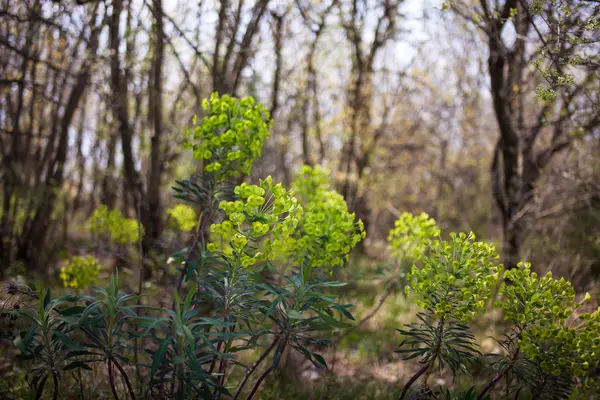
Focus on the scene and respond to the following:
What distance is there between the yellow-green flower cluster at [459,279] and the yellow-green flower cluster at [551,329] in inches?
5.6

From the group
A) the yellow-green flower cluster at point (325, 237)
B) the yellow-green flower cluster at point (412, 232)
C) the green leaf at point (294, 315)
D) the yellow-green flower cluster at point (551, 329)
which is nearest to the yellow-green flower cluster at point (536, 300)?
the yellow-green flower cluster at point (551, 329)

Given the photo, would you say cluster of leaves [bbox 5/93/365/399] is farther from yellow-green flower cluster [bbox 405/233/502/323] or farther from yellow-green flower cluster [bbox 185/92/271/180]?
yellow-green flower cluster [bbox 405/233/502/323]

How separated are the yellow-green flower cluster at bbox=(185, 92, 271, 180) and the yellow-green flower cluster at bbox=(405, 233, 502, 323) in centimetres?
127

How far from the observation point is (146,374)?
133 inches

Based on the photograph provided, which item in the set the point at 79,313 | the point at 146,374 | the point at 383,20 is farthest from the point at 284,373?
the point at 383,20

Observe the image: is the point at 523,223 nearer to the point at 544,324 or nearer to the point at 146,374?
the point at 544,324

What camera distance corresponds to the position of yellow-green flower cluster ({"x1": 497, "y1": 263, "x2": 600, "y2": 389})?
2232mm

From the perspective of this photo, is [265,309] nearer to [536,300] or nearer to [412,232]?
[536,300]

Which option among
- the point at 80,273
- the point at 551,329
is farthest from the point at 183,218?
the point at 551,329

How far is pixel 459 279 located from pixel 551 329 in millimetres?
497

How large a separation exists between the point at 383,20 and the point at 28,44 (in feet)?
18.0

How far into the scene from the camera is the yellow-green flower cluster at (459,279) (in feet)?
7.74

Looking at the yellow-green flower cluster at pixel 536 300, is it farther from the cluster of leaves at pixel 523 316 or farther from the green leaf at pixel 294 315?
the green leaf at pixel 294 315

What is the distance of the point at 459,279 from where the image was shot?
2.48m
